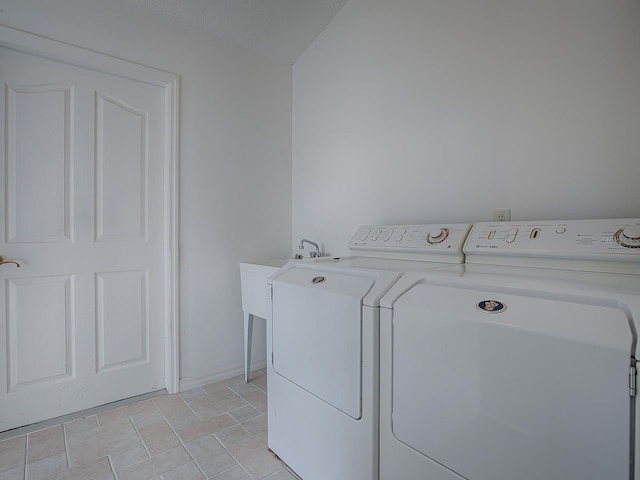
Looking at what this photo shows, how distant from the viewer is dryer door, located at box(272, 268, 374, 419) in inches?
45.1

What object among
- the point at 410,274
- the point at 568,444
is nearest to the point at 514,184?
the point at 410,274

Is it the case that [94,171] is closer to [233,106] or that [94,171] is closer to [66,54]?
[66,54]

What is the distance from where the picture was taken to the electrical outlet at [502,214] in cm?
152

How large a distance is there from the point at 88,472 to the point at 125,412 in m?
0.53

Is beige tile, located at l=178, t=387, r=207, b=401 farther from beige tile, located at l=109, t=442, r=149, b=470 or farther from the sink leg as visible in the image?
beige tile, located at l=109, t=442, r=149, b=470

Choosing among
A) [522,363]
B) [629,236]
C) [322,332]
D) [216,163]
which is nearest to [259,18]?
[216,163]

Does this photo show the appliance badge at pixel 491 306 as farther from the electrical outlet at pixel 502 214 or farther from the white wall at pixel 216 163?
the white wall at pixel 216 163

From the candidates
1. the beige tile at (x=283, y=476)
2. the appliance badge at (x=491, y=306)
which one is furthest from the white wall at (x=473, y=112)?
the beige tile at (x=283, y=476)

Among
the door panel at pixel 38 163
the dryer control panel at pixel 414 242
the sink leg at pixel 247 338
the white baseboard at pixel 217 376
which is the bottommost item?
the white baseboard at pixel 217 376

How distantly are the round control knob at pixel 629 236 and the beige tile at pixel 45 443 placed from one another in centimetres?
256

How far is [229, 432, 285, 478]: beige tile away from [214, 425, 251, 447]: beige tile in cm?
4

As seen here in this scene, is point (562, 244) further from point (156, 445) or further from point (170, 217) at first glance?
point (170, 217)

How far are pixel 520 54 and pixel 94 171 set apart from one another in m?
2.43

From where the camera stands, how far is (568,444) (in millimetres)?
683
